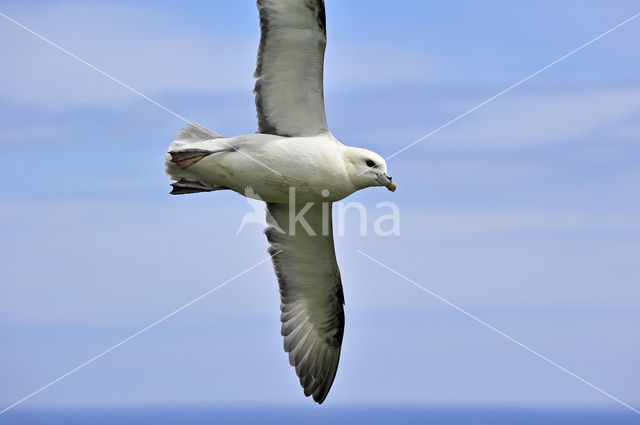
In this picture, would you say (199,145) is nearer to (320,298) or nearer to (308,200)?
(308,200)

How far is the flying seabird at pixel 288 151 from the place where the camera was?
920 centimetres

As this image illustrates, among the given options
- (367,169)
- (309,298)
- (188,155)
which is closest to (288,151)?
(367,169)

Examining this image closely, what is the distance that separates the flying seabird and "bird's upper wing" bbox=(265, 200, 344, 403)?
0.12 feet

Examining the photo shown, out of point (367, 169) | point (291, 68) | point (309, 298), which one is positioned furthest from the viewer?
point (309, 298)

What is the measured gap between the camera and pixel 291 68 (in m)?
9.42

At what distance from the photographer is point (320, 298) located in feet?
35.8

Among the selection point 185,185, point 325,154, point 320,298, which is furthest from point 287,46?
point 320,298

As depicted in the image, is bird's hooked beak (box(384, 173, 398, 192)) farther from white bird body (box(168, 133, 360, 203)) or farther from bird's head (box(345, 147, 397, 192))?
white bird body (box(168, 133, 360, 203))

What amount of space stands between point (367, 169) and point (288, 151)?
0.84m

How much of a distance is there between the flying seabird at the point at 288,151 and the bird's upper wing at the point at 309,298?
37 mm

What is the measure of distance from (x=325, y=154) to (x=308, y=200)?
1.99 ft

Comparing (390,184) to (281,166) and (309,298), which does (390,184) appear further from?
(309,298)

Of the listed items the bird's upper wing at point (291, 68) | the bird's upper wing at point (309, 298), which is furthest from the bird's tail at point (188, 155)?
the bird's upper wing at point (309, 298)

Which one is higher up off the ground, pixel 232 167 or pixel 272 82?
pixel 272 82
